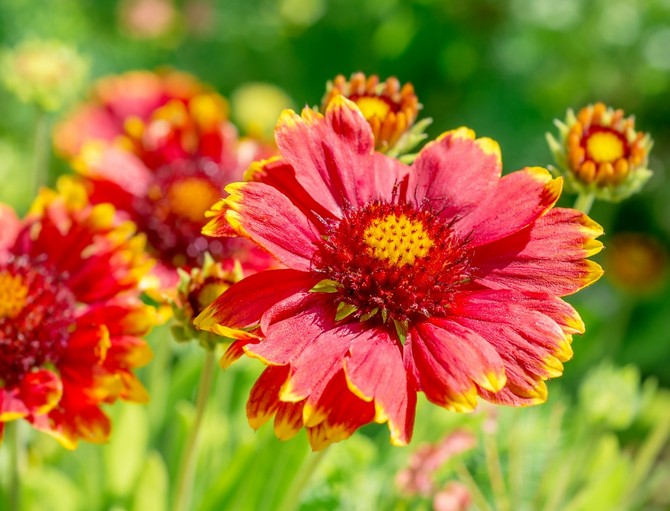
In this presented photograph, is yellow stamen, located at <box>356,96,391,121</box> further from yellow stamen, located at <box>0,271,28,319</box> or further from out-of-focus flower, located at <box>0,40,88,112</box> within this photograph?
out-of-focus flower, located at <box>0,40,88,112</box>

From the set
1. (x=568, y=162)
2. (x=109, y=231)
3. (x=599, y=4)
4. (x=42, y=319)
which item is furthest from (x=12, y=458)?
(x=599, y=4)

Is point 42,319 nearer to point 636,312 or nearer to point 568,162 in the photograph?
point 568,162

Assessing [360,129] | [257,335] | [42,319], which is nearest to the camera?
[257,335]

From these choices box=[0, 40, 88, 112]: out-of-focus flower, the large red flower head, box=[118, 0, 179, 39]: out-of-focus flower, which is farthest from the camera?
box=[118, 0, 179, 39]: out-of-focus flower

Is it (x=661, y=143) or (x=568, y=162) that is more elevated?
(x=661, y=143)

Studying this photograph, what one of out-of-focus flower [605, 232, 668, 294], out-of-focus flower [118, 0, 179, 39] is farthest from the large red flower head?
out-of-focus flower [118, 0, 179, 39]

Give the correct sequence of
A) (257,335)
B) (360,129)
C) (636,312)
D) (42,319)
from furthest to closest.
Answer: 1. (636,312)
2. (42,319)
3. (360,129)
4. (257,335)
